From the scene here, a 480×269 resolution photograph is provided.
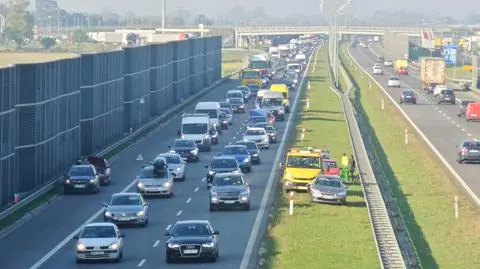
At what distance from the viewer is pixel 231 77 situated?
157750mm

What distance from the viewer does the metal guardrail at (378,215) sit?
38438mm

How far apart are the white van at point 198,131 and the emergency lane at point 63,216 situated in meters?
1.65

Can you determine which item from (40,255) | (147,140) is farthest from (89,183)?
(147,140)

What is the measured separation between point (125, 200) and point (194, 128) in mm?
29739

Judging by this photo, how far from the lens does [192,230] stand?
37.5m

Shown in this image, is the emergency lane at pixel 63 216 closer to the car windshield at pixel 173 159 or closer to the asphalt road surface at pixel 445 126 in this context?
the car windshield at pixel 173 159

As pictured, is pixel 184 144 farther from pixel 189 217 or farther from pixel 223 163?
pixel 189 217

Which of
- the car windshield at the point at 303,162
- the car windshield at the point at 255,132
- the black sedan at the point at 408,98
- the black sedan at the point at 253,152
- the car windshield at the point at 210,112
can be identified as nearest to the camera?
the car windshield at the point at 303,162

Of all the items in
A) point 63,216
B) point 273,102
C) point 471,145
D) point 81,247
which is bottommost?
point 63,216

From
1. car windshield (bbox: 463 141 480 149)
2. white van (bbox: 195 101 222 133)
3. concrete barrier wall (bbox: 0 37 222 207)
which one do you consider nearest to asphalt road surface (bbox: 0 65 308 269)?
concrete barrier wall (bbox: 0 37 222 207)

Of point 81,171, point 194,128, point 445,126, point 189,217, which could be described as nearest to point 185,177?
→ point 81,171

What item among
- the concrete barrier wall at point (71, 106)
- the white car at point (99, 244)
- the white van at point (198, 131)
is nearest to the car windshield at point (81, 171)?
the concrete barrier wall at point (71, 106)

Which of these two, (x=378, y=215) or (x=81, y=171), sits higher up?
(x=81, y=171)

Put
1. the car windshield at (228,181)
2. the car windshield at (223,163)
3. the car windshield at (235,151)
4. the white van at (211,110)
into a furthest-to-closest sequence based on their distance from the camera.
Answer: the white van at (211,110) → the car windshield at (235,151) → the car windshield at (223,163) → the car windshield at (228,181)
